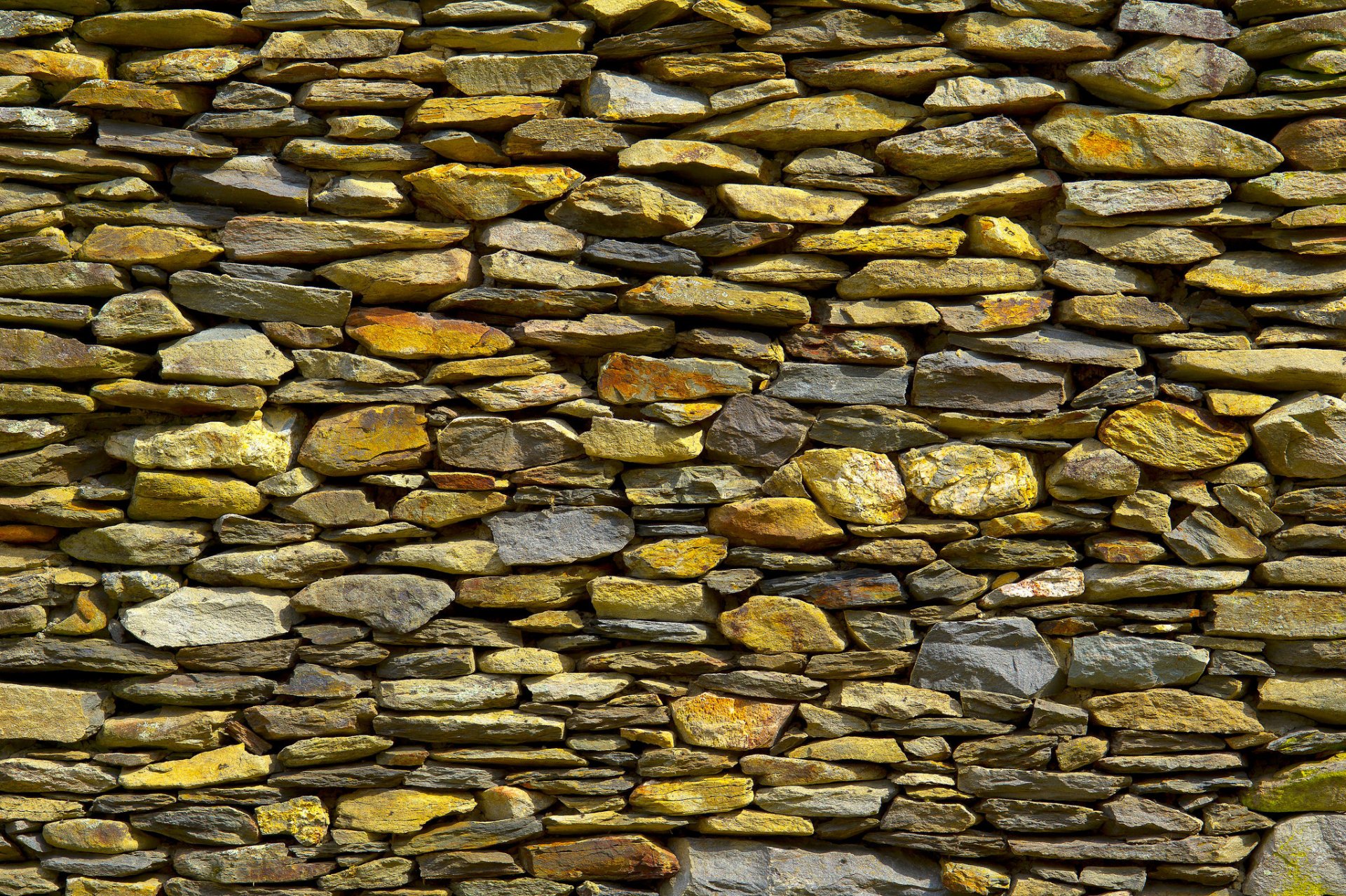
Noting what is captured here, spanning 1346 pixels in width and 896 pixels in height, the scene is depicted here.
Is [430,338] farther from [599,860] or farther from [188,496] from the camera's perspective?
[599,860]

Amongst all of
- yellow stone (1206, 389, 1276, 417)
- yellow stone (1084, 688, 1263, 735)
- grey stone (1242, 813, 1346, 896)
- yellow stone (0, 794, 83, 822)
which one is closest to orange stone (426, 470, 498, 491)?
yellow stone (0, 794, 83, 822)

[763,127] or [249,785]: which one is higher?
[763,127]

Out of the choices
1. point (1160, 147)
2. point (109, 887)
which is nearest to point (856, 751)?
point (1160, 147)

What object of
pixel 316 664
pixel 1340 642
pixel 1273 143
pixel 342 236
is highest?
pixel 1273 143

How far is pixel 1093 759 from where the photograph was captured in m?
2.57

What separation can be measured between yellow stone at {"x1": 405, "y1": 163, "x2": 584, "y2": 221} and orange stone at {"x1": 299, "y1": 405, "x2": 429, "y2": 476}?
0.60 m

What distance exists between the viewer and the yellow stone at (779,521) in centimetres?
260

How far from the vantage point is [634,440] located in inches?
102

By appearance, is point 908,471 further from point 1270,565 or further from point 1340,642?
point 1340,642

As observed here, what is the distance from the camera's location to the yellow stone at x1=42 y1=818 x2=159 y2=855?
8.42 feet

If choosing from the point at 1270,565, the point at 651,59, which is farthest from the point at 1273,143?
the point at 651,59

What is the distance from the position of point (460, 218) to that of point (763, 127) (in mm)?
899

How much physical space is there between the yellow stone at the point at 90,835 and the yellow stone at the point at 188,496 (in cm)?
85

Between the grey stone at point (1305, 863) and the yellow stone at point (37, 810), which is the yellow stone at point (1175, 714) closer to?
the grey stone at point (1305, 863)
